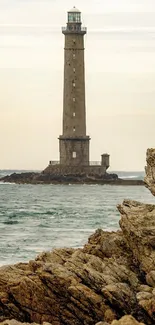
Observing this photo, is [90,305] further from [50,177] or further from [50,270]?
[50,177]

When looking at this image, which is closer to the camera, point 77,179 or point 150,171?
point 150,171

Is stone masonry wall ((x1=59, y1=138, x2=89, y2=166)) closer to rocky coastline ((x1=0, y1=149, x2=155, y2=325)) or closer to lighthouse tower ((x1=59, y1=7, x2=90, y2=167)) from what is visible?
lighthouse tower ((x1=59, y1=7, x2=90, y2=167))

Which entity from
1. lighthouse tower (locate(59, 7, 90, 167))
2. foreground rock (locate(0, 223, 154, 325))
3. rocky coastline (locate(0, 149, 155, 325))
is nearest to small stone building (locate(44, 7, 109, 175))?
lighthouse tower (locate(59, 7, 90, 167))

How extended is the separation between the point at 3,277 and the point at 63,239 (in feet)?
56.6

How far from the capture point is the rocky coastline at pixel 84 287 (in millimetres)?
16344

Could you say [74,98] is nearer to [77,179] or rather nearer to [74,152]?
[74,152]

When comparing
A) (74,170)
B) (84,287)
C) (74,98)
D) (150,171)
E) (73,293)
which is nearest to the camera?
(73,293)

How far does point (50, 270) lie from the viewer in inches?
676

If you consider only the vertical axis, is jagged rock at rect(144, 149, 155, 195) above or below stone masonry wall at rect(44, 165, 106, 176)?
above

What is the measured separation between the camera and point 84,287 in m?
16.7

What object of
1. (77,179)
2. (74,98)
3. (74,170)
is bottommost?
(77,179)

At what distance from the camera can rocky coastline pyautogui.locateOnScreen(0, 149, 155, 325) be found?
16.3 m

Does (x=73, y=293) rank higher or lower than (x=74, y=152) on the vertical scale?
higher

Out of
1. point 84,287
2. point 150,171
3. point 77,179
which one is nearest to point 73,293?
point 84,287
